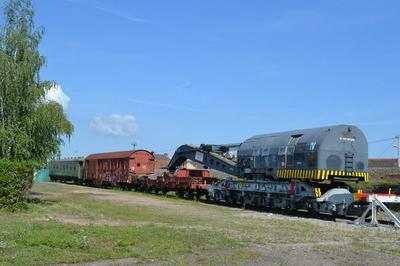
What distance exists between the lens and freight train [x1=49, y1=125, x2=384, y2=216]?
21703 mm

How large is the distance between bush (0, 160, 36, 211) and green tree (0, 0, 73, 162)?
2.45 meters

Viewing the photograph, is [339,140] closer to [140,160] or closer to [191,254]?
[191,254]

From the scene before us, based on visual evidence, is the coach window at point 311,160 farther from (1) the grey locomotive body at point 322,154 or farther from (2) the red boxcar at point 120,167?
(2) the red boxcar at point 120,167

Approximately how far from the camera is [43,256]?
922 centimetres

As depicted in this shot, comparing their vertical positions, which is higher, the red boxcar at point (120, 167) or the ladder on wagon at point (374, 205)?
the red boxcar at point (120, 167)

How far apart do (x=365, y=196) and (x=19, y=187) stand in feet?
43.9

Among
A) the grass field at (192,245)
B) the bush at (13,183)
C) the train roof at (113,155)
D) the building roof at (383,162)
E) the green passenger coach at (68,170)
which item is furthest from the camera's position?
the building roof at (383,162)

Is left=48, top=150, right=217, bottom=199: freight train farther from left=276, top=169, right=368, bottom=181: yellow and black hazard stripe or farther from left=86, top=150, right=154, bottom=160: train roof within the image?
left=276, top=169, right=368, bottom=181: yellow and black hazard stripe

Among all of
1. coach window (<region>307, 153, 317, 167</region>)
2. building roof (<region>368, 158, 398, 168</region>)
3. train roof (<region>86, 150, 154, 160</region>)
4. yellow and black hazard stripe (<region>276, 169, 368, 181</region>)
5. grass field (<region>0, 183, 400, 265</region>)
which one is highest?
building roof (<region>368, 158, 398, 168</region>)

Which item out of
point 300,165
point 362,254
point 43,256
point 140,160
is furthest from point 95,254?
point 140,160

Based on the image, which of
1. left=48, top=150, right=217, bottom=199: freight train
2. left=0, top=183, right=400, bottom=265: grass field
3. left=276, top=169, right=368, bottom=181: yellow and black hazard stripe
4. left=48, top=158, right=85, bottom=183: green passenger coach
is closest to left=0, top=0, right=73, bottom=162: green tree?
left=48, top=150, right=217, bottom=199: freight train

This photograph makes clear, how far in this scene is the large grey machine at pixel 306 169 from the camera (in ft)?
71.1

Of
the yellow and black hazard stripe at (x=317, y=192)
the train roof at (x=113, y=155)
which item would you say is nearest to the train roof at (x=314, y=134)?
the yellow and black hazard stripe at (x=317, y=192)

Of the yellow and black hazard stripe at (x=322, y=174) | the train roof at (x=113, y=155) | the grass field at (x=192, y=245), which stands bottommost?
the grass field at (x=192, y=245)
